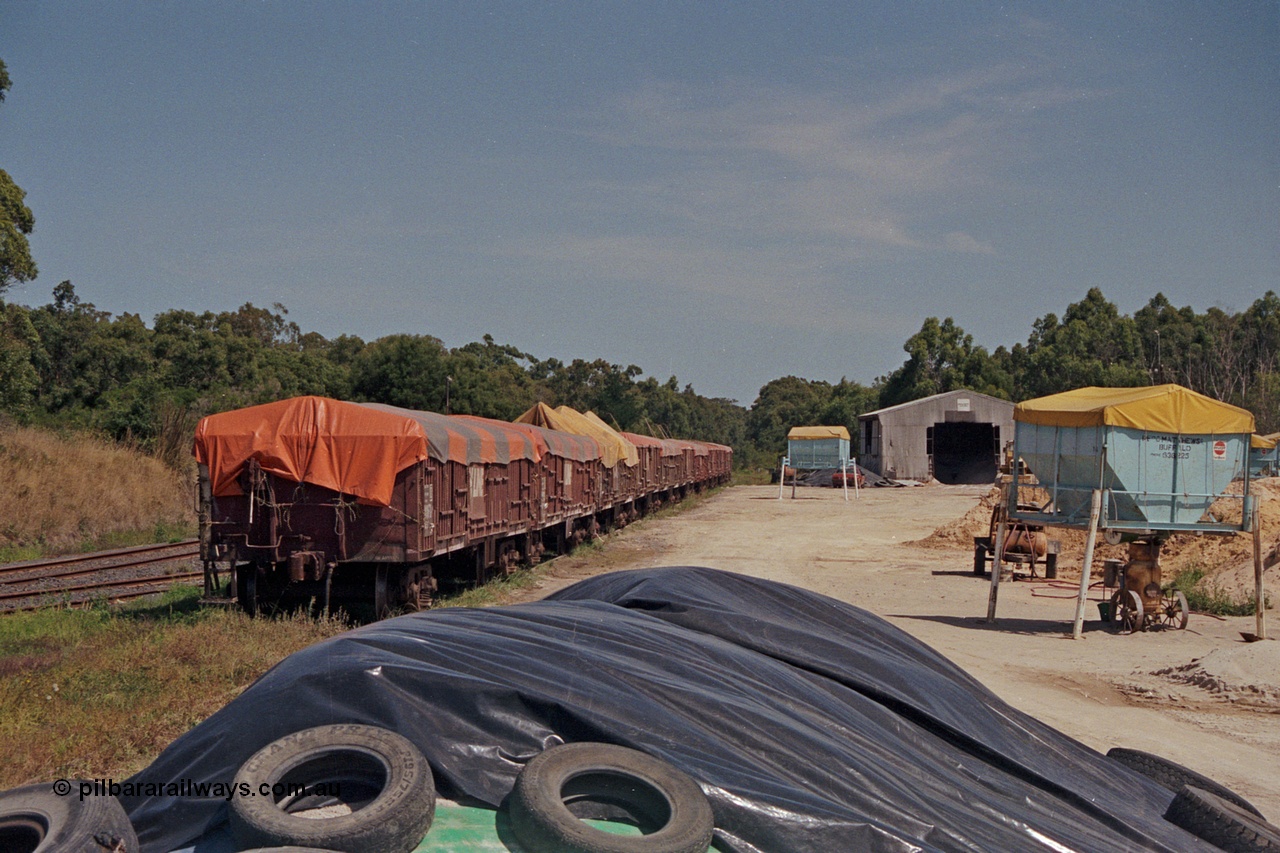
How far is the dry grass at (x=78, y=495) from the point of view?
20391 millimetres

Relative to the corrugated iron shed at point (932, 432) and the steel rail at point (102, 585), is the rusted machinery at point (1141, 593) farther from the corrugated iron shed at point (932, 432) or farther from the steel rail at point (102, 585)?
the corrugated iron shed at point (932, 432)

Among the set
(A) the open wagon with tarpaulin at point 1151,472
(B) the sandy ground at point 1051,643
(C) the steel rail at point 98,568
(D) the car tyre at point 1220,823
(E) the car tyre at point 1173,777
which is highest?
(A) the open wagon with tarpaulin at point 1151,472

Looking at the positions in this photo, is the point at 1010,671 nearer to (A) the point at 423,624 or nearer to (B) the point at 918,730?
(B) the point at 918,730

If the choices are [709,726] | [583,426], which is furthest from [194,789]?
[583,426]

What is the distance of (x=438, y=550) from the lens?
40.0ft

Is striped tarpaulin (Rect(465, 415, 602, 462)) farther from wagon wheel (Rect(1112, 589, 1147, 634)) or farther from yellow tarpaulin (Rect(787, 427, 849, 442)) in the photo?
yellow tarpaulin (Rect(787, 427, 849, 442))

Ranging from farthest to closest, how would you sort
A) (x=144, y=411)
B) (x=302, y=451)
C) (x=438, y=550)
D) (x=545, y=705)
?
(x=144, y=411)
(x=438, y=550)
(x=302, y=451)
(x=545, y=705)

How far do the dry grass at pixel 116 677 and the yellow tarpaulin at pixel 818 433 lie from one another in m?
45.7

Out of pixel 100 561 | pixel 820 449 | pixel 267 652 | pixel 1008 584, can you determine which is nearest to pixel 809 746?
pixel 267 652

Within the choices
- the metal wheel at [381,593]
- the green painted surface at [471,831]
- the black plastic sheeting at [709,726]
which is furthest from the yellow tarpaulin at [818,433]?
the green painted surface at [471,831]

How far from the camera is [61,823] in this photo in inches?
122

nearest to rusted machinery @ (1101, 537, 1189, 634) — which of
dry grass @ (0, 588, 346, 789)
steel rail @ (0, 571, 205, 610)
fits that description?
dry grass @ (0, 588, 346, 789)

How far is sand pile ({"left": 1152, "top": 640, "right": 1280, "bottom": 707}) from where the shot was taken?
9320 mm

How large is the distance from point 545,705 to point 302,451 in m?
8.43
